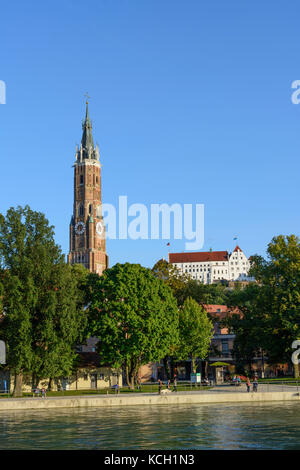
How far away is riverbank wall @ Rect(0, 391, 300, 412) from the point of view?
156 feet

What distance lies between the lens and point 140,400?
50500 millimetres

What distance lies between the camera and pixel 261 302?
2992 inches

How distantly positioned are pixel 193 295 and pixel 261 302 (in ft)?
71.8

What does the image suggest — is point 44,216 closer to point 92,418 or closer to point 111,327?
A: point 111,327

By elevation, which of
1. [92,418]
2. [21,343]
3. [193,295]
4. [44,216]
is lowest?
[92,418]

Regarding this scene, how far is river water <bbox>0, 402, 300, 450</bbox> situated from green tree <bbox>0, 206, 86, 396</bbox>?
38.3 feet

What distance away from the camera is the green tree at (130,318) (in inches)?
2557

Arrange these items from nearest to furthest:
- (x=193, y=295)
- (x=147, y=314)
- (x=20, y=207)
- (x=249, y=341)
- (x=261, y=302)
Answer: (x=20, y=207) → (x=147, y=314) → (x=261, y=302) → (x=249, y=341) → (x=193, y=295)

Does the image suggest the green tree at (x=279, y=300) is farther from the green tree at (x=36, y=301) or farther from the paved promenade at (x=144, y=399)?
the green tree at (x=36, y=301)

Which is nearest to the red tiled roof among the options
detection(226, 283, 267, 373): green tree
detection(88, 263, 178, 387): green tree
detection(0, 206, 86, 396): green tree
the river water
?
detection(88, 263, 178, 387): green tree

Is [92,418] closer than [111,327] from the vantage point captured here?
Yes

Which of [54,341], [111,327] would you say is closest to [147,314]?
[111,327]

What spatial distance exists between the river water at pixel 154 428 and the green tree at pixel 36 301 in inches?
459
